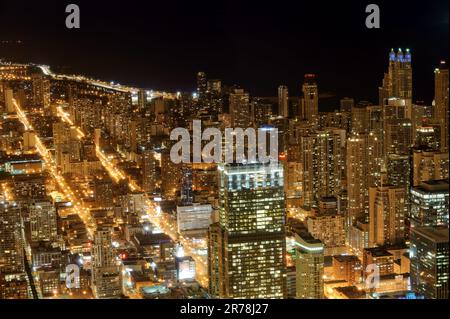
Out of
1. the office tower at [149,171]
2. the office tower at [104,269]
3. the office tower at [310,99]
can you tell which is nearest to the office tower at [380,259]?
the office tower at [310,99]

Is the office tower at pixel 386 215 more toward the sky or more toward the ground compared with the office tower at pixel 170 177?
more toward the ground

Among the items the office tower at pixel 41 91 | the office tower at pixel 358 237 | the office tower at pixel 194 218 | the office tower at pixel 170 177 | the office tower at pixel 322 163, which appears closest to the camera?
the office tower at pixel 358 237

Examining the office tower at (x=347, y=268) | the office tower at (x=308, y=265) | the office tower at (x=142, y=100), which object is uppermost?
the office tower at (x=142, y=100)

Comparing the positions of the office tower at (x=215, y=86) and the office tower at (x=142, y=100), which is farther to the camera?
the office tower at (x=142, y=100)

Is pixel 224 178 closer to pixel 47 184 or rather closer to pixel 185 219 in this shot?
pixel 185 219

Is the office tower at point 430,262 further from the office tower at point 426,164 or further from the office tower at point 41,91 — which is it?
the office tower at point 41,91

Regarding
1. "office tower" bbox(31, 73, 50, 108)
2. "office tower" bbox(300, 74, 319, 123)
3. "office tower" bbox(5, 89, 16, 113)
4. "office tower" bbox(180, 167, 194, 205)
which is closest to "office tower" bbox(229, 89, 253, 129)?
"office tower" bbox(300, 74, 319, 123)

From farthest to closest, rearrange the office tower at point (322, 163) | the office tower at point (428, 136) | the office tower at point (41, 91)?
the office tower at point (41, 91) → the office tower at point (322, 163) → the office tower at point (428, 136)
